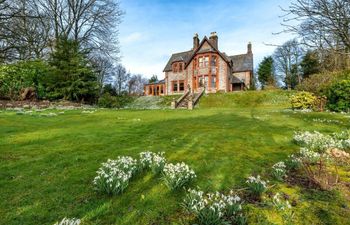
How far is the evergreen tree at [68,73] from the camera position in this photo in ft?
76.8

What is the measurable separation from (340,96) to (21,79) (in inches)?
1031

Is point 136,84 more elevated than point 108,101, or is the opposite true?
point 136,84

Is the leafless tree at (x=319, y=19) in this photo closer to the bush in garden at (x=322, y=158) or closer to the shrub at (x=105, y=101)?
the bush in garden at (x=322, y=158)

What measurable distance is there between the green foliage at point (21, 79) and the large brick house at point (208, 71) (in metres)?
20.7

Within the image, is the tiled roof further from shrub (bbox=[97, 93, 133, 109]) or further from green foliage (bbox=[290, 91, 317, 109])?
green foliage (bbox=[290, 91, 317, 109])

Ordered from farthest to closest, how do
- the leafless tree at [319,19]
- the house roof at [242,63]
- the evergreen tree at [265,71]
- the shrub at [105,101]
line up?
the evergreen tree at [265,71] < the house roof at [242,63] < the shrub at [105,101] < the leafless tree at [319,19]

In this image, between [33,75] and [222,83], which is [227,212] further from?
[222,83]

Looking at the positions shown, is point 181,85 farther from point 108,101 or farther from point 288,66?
point 288,66

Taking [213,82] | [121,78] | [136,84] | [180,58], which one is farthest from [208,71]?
[136,84]

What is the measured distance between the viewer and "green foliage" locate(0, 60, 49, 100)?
65.4 feet

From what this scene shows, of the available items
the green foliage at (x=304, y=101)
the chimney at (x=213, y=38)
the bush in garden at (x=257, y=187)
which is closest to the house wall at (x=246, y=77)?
the chimney at (x=213, y=38)

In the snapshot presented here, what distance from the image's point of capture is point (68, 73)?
78.9 ft

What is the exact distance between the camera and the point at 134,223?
8.68 feet

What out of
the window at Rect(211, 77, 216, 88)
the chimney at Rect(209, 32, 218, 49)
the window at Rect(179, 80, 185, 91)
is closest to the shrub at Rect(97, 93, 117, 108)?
the window at Rect(179, 80, 185, 91)
